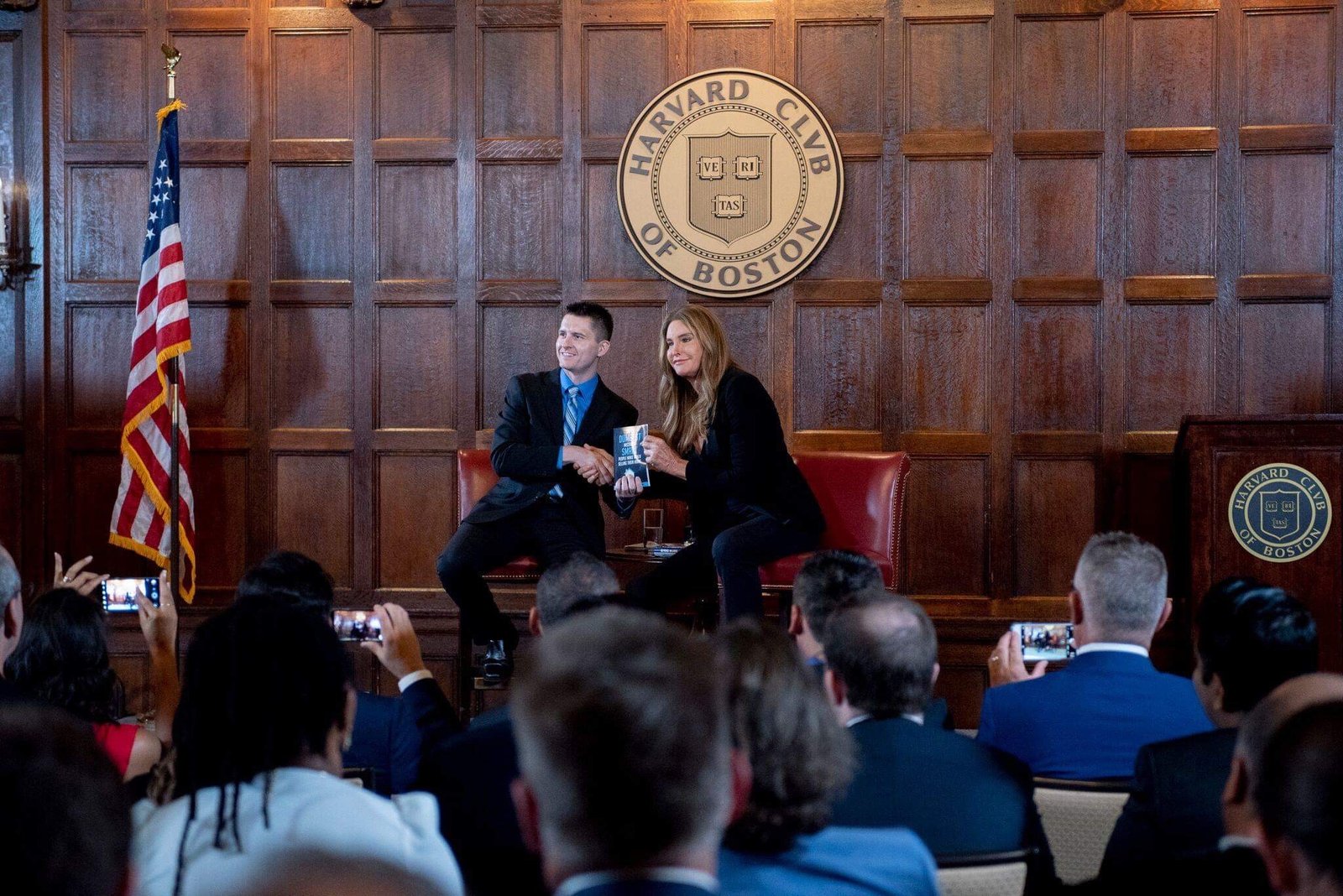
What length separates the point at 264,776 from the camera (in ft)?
4.92

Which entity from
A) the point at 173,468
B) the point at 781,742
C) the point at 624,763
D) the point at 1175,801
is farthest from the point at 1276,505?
the point at 624,763

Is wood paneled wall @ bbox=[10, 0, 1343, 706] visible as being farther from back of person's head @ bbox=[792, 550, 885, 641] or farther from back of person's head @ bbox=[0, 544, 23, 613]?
back of person's head @ bbox=[0, 544, 23, 613]

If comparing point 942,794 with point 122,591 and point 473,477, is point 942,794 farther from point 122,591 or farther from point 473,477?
point 122,591

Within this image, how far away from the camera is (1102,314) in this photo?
208 inches

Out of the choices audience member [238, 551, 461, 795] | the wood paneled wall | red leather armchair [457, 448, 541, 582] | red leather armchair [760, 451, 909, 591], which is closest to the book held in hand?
red leather armchair [457, 448, 541, 582]

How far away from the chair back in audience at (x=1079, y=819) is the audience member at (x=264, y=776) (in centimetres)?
104

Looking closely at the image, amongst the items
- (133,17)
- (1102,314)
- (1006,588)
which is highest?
(133,17)

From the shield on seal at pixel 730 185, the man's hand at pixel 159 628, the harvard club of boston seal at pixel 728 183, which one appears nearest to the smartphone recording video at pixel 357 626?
the man's hand at pixel 159 628

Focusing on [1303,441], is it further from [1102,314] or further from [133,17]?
[133,17]

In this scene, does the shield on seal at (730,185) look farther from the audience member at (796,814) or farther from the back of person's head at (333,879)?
the back of person's head at (333,879)

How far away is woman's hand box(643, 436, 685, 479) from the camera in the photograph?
4.32 m

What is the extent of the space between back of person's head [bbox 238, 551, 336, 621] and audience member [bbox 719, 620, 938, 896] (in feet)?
4.58

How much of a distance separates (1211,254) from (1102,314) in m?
0.49

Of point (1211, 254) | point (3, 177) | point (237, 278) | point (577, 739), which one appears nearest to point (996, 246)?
point (1211, 254)
